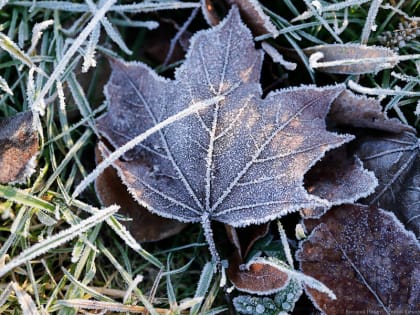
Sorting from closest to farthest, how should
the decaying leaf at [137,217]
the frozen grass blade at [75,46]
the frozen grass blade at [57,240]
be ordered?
the frozen grass blade at [57,240] < the frozen grass blade at [75,46] < the decaying leaf at [137,217]

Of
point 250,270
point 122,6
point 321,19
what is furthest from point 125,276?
point 321,19

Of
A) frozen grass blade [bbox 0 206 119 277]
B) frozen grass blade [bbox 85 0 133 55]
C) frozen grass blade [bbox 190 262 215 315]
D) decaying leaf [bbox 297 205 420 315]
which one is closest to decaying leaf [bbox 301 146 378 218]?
decaying leaf [bbox 297 205 420 315]

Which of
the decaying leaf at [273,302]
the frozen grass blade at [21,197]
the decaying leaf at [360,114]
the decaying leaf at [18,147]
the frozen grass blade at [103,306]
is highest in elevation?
the decaying leaf at [18,147]

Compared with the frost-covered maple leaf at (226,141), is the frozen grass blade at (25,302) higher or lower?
lower

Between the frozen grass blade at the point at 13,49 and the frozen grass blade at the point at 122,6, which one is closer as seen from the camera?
the frozen grass blade at the point at 13,49

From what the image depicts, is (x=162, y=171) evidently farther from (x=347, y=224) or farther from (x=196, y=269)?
(x=347, y=224)

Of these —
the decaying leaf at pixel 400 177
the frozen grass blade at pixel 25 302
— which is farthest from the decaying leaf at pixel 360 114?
the frozen grass blade at pixel 25 302

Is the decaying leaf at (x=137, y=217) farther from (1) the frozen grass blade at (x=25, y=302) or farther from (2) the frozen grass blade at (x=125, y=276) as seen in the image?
(1) the frozen grass blade at (x=25, y=302)
